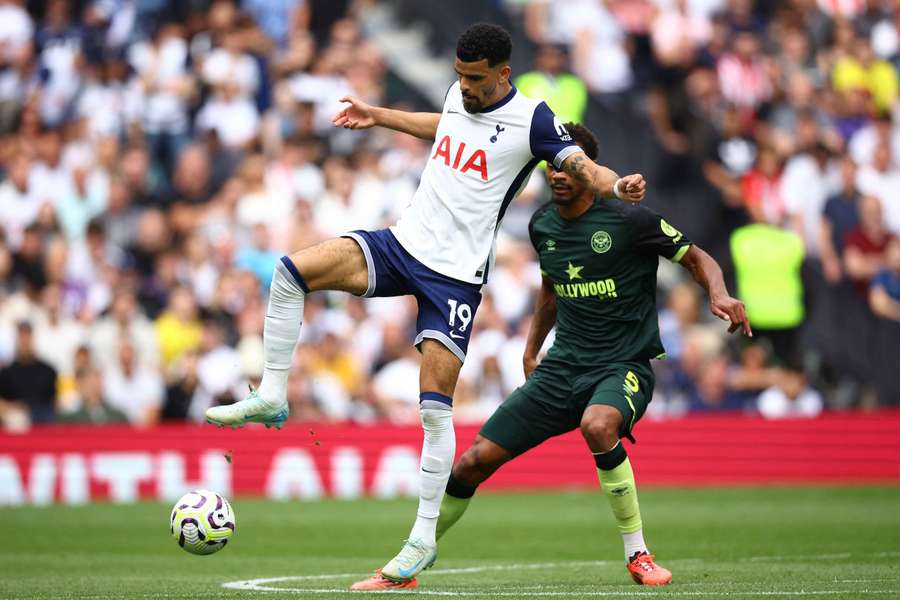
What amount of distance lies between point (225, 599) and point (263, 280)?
1112cm

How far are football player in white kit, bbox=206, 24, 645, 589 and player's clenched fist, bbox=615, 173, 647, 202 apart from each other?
0.67 metres

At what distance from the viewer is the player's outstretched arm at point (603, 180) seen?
889 centimetres

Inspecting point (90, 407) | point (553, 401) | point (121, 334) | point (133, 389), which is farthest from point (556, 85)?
point (553, 401)

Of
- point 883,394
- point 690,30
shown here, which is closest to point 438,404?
point 883,394

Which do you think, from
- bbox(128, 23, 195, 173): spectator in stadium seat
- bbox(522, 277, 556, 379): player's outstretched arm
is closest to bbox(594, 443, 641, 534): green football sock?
bbox(522, 277, 556, 379): player's outstretched arm

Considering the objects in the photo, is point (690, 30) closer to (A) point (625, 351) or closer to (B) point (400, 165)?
(B) point (400, 165)

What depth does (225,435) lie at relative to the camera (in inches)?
739

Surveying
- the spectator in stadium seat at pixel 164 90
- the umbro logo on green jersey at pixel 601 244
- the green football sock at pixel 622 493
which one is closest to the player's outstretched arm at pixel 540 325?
the umbro logo on green jersey at pixel 601 244

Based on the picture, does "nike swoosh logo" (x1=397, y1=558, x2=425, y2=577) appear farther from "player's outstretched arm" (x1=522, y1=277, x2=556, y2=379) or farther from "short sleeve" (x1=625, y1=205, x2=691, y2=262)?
"short sleeve" (x1=625, y1=205, x2=691, y2=262)

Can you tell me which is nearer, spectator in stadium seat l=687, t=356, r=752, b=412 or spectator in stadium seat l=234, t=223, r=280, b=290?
spectator in stadium seat l=687, t=356, r=752, b=412

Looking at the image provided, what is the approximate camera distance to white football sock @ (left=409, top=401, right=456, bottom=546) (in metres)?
9.81

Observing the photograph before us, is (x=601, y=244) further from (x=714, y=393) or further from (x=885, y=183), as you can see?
(x=885, y=183)

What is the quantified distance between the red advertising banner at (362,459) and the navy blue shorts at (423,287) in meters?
9.20

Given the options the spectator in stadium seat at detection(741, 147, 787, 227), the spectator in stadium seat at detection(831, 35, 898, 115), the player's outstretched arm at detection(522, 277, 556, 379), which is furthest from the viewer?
the spectator in stadium seat at detection(831, 35, 898, 115)
